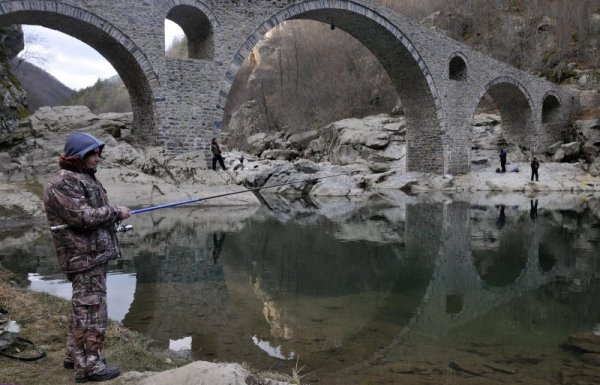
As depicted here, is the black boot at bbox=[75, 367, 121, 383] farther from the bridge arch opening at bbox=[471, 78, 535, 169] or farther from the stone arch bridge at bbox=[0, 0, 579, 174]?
the bridge arch opening at bbox=[471, 78, 535, 169]

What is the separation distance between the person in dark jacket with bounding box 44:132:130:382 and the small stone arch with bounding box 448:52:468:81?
23889 mm

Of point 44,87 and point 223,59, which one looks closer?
point 223,59

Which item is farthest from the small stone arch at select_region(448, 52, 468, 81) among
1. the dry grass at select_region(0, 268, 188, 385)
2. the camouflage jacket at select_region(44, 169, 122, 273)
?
the camouflage jacket at select_region(44, 169, 122, 273)

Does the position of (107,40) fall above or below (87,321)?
above

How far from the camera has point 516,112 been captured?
29.7 m

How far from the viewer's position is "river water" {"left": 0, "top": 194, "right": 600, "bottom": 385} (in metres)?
4.13

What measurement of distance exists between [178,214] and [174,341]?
32.8 feet

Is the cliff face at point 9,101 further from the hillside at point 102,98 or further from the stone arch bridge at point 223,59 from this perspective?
the hillside at point 102,98

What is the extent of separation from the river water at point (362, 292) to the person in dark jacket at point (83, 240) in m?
1.26

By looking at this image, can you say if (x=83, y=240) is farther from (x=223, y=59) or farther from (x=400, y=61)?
(x=400, y=61)

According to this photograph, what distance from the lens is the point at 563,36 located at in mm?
33844

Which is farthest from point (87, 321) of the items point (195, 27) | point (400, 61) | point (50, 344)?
point (400, 61)

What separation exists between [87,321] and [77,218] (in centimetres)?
66

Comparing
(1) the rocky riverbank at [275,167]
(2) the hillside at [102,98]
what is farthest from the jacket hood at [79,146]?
(2) the hillside at [102,98]
